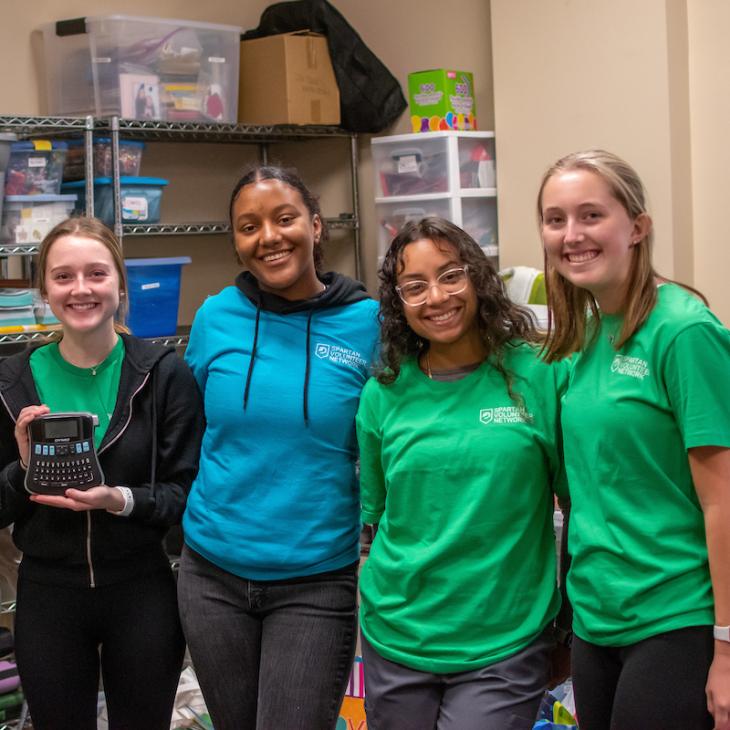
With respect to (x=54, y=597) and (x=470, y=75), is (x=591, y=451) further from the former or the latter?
(x=470, y=75)

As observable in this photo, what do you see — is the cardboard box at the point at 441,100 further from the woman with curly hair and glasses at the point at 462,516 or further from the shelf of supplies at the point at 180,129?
the woman with curly hair and glasses at the point at 462,516

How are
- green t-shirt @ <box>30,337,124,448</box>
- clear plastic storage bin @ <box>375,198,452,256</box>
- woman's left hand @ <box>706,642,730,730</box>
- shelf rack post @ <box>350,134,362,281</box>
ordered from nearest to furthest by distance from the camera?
woman's left hand @ <box>706,642,730,730</box>
green t-shirt @ <box>30,337,124,448</box>
clear plastic storage bin @ <box>375,198,452,256</box>
shelf rack post @ <box>350,134,362,281</box>

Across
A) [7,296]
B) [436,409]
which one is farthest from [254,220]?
[7,296]

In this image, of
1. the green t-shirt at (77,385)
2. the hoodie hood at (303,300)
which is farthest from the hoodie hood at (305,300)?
the green t-shirt at (77,385)

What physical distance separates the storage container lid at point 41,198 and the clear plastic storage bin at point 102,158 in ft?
0.48

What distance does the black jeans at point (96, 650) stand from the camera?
1.89 meters

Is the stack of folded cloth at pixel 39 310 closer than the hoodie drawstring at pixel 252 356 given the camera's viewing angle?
No

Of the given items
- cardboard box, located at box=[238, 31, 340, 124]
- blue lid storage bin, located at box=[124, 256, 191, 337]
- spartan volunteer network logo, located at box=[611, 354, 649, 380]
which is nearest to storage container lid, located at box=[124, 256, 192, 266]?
blue lid storage bin, located at box=[124, 256, 191, 337]

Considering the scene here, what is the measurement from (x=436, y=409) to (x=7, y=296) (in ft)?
6.34

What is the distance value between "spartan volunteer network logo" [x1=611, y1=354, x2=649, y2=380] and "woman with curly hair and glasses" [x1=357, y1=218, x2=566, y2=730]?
6.5 inches

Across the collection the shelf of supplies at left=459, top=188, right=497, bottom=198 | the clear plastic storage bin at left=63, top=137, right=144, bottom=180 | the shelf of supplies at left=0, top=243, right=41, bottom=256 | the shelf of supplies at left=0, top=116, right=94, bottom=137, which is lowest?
the shelf of supplies at left=0, top=243, right=41, bottom=256

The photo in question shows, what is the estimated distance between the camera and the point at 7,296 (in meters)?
3.19

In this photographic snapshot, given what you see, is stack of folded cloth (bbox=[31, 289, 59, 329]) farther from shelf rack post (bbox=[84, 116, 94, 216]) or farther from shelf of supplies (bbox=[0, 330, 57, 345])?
shelf rack post (bbox=[84, 116, 94, 216])

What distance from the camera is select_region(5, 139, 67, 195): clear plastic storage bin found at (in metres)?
3.32
